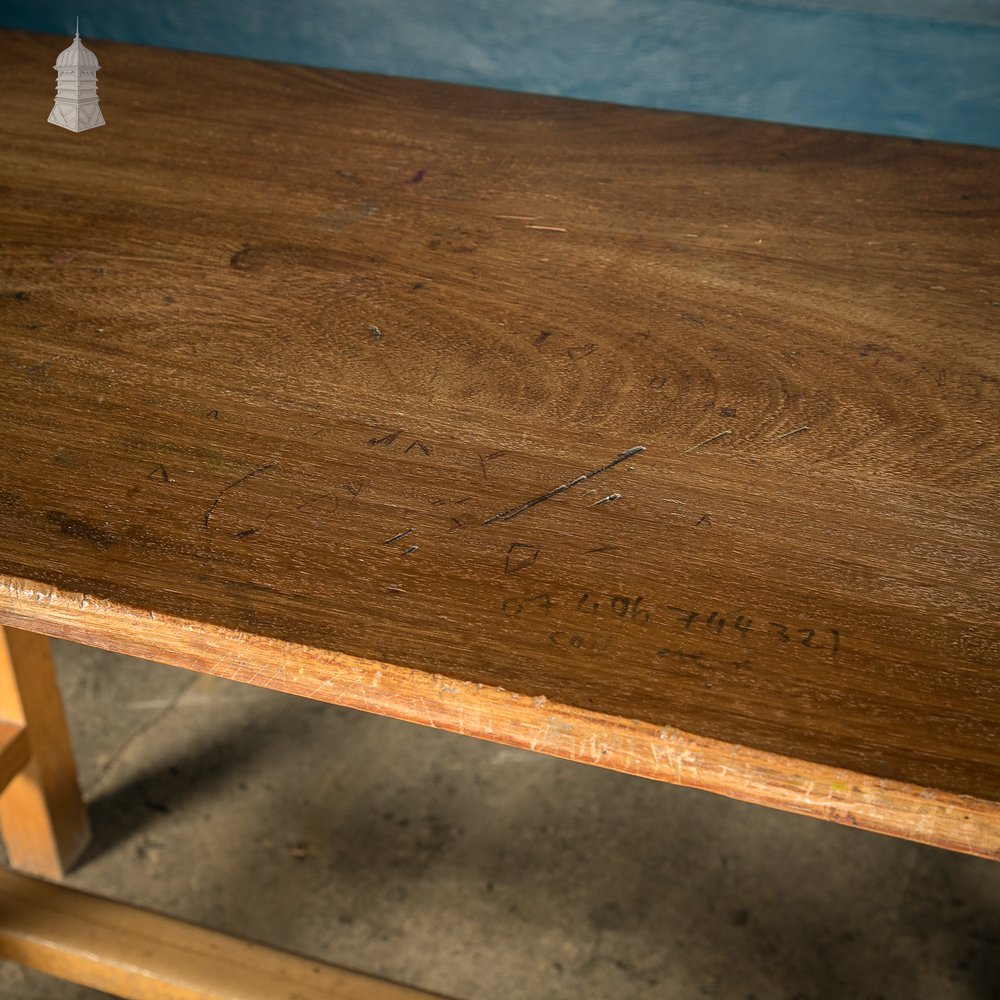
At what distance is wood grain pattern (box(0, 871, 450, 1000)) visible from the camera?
1218 millimetres

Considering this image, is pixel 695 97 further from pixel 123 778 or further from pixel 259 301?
pixel 123 778

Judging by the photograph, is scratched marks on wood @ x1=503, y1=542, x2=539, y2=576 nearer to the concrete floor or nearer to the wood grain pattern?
the wood grain pattern

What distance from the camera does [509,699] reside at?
22.1 inches

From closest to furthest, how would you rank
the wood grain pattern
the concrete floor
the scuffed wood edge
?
the scuffed wood edge, the wood grain pattern, the concrete floor

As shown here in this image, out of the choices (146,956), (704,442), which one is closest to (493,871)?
(146,956)

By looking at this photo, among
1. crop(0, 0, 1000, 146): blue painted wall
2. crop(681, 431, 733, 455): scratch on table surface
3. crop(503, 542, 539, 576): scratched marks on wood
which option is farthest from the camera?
crop(0, 0, 1000, 146): blue painted wall

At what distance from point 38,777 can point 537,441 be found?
1.09 m

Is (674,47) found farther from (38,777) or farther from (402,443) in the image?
(38,777)

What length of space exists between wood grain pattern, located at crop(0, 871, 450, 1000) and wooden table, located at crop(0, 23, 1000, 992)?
0.73 meters

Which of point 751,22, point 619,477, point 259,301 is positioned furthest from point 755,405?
point 751,22

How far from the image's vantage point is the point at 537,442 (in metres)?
0.75

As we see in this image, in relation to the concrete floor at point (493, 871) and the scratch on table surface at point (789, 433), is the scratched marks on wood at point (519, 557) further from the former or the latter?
the concrete floor at point (493, 871)

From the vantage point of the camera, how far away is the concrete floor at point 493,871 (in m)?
1.59

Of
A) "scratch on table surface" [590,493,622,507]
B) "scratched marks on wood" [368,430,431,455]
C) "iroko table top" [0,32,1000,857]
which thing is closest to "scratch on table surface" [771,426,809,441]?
"iroko table top" [0,32,1000,857]
